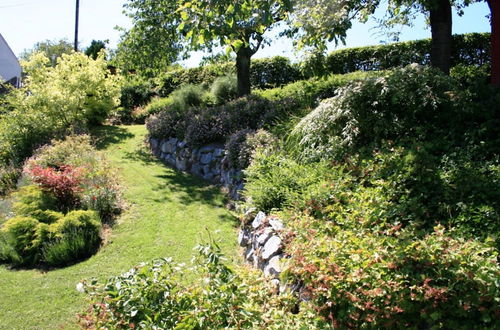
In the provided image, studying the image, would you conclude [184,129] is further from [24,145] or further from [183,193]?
[24,145]

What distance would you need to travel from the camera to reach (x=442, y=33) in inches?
301

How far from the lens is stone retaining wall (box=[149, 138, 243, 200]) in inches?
321

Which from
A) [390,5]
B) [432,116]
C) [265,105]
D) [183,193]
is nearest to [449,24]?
[390,5]

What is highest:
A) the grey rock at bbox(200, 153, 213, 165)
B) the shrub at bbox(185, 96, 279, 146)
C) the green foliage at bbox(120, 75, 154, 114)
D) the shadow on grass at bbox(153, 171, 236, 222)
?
the green foliage at bbox(120, 75, 154, 114)

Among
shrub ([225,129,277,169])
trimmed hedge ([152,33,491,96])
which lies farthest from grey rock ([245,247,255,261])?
trimmed hedge ([152,33,491,96])

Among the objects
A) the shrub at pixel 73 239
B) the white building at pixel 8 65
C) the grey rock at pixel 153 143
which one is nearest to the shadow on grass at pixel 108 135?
the grey rock at pixel 153 143

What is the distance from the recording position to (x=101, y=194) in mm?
7453

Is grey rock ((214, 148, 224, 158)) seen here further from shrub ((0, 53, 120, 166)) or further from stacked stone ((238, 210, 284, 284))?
shrub ((0, 53, 120, 166))

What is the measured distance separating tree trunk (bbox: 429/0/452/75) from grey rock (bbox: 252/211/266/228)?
4.91m

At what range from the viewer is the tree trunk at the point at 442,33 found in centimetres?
761

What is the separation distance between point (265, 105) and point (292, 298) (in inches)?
252

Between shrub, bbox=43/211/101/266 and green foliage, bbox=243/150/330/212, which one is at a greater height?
green foliage, bbox=243/150/330/212

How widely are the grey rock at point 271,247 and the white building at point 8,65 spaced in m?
Result: 28.1

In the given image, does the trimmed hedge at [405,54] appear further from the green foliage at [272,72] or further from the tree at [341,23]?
the tree at [341,23]
